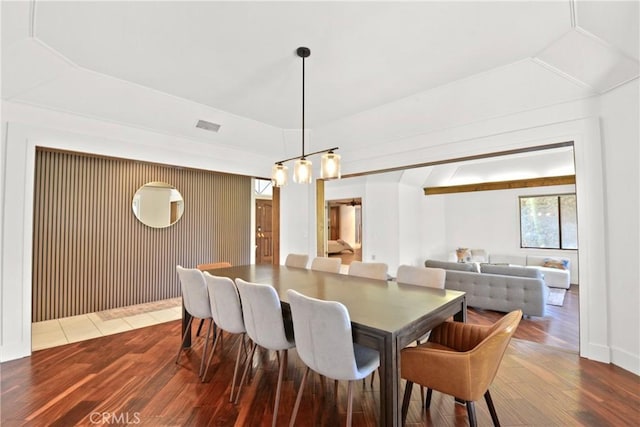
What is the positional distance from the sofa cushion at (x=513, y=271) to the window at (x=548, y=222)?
345 centimetres

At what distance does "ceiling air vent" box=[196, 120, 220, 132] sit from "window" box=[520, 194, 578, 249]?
283 inches

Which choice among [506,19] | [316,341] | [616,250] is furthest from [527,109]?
[316,341]

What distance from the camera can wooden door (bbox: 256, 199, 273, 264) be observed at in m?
7.44

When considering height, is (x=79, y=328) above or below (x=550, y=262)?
below

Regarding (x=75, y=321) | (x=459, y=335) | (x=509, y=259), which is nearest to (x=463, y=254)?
(x=509, y=259)

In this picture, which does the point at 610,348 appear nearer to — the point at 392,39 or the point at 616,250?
the point at 616,250

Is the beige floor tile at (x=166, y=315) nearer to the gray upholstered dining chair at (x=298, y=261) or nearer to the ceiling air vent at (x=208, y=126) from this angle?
the gray upholstered dining chair at (x=298, y=261)

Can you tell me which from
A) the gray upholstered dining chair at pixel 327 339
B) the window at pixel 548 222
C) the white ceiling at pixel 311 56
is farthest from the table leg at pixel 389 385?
the window at pixel 548 222

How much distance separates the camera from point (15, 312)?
2.66 meters

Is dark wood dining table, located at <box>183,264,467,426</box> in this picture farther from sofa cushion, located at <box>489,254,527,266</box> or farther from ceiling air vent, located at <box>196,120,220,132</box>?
sofa cushion, located at <box>489,254,527,266</box>

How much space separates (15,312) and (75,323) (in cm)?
105

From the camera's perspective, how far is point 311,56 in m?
2.48

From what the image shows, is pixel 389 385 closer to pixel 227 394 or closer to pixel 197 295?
pixel 227 394

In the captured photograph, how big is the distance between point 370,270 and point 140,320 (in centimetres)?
316
